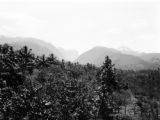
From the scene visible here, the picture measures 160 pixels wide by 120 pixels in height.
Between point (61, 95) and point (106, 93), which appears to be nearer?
point (61, 95)

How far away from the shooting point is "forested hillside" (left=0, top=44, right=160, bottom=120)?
45.6 metres

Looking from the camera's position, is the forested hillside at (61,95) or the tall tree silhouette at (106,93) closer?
the forested hillside at (61,95)

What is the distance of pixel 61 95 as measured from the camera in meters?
63.7

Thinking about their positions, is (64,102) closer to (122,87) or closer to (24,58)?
(24,58)

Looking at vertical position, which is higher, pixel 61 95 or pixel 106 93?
pixel 106 93

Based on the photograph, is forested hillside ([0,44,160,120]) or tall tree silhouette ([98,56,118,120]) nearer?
forested hillside ([0,44,160,120])

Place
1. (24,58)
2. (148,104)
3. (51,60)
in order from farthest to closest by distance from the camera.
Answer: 1. (51,60)
2. (148,104)
3. (24,58)

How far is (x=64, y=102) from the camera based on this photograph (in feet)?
195

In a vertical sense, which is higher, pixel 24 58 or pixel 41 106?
pixel 24 58

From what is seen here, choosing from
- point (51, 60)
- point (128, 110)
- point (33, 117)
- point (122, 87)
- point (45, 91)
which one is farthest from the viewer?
point (51, 60)

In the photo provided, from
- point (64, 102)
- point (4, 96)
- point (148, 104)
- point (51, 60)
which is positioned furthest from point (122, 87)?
point (4, 96)

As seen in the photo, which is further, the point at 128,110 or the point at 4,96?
the point at 128,110

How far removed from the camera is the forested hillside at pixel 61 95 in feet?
150

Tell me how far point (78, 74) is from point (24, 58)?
4073 centimetres
